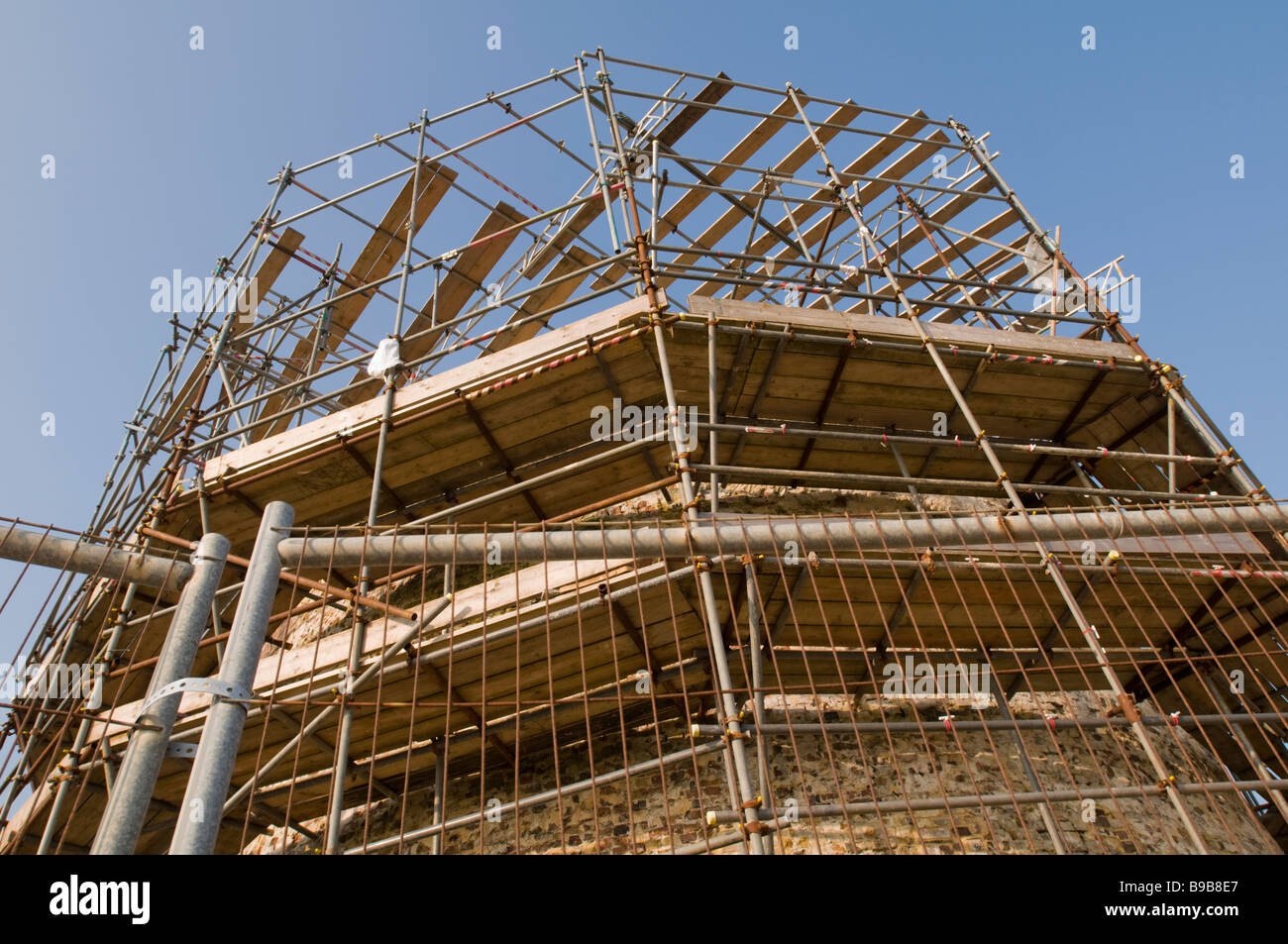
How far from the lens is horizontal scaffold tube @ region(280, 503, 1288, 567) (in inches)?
128

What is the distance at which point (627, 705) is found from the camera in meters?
7.59

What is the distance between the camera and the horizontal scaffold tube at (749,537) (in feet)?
10.7

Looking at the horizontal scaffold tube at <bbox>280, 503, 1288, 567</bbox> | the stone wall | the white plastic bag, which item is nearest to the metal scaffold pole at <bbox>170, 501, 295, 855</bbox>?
the horizontal scaffold tube at <bbox>280, 503, 1288, 567</bbox>

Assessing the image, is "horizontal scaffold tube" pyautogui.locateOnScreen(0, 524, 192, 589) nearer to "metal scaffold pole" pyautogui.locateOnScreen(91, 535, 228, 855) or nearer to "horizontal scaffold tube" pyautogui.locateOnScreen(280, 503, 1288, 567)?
"metal scaffold pole" pyautogui.locateOnScreen(91, 535, 228, 855)

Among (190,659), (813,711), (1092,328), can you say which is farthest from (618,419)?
(190,659)

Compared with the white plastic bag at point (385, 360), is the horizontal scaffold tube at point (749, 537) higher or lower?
lower

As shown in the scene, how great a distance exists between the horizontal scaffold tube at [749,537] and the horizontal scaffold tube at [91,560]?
44 cm

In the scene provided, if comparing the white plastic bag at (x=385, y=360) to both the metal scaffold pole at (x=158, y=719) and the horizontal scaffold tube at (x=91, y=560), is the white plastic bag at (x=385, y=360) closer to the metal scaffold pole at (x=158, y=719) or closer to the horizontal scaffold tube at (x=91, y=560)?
the horizontal scaffold tube at (x=91, y=560)

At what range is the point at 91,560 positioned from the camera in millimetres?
3182

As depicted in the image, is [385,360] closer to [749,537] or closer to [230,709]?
[749,537]

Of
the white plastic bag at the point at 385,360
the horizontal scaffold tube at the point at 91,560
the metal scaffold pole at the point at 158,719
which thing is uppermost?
the white plastic bag at the point at 385,360

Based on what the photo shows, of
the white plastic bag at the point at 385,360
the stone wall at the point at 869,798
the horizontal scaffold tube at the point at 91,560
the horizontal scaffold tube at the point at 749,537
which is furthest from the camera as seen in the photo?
the white plastic bag at the point at 385,360

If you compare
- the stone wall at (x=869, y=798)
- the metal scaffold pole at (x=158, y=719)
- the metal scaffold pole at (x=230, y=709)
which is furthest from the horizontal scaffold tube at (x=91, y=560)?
the stone wall at (x=869, y=798)
